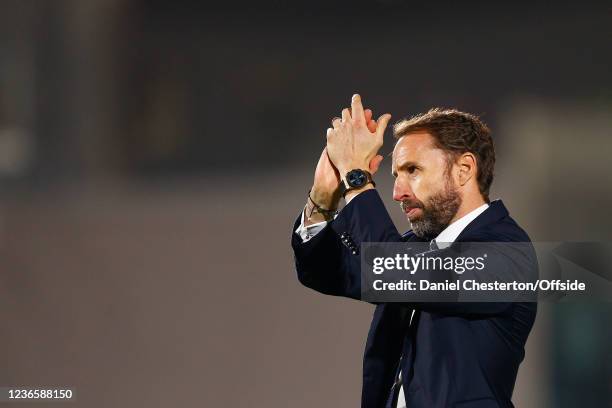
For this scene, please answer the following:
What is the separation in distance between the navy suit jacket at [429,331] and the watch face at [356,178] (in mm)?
22

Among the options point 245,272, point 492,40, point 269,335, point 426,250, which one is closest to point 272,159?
point 245,272

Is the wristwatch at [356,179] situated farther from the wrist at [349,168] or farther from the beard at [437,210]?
the beard at [437,210]

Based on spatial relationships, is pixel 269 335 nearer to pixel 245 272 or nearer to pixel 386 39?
pixel 245 272

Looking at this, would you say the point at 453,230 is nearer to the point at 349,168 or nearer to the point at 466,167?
the point at 466,167

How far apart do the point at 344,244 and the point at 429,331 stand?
0.69 ft

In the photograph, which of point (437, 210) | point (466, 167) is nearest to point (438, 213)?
point (437, 210)

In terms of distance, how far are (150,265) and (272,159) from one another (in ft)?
1.95

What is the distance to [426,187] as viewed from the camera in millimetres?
1498

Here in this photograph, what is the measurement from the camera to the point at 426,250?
149 cm

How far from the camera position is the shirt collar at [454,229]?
4.94 feet

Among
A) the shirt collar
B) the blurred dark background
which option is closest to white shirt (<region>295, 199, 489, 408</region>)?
the shirt collar

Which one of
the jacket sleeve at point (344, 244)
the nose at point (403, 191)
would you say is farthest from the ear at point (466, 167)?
the jacket sleeve at point (344, 244)

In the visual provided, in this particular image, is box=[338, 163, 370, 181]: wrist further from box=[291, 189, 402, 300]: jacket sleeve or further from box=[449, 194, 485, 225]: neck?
box=[449, 194, 485, 225]: neck

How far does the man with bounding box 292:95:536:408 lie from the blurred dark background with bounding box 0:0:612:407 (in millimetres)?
1364
